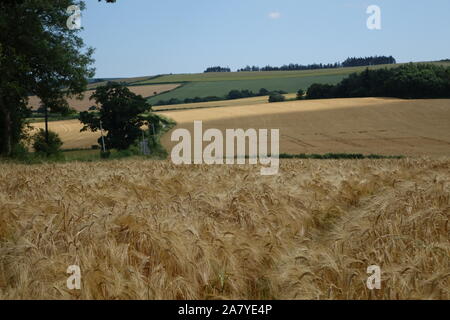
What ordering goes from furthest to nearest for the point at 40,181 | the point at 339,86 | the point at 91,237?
1. the point at 339,86
2. the point at 40,181
3. the point at 91,237

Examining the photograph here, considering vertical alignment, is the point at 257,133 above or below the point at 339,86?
below

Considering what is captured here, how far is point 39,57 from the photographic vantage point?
26.1m

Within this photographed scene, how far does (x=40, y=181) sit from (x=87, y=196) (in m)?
2.19

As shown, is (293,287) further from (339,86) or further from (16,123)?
(339,86)

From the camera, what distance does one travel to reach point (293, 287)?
10.0 feet

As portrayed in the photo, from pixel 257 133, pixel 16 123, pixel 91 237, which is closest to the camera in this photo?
pixel 91 237

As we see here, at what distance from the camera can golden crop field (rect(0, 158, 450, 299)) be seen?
297 centimetres

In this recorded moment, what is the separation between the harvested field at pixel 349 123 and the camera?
39.9 m

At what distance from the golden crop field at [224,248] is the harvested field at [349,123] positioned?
3259cm

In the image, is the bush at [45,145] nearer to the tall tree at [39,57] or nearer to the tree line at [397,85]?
the tall tree at [39,57]

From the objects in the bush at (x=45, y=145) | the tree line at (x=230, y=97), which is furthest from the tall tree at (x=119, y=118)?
the tree line at (x=230, y=97)

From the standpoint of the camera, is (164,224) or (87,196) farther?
(87,196)

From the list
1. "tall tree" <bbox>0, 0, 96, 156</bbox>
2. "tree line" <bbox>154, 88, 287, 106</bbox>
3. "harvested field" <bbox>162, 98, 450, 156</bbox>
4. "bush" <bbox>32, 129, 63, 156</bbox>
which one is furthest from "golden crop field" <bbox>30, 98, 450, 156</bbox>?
"tree line" <bbox>154, 88, 287, 106</bbox>
